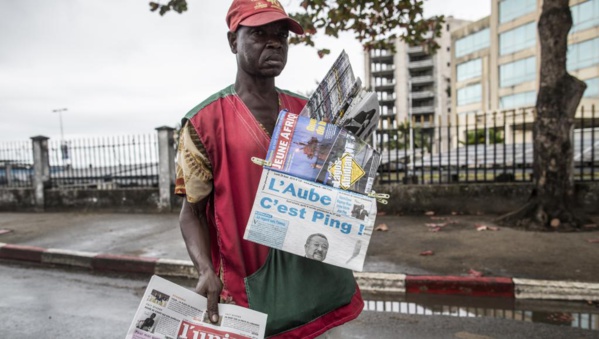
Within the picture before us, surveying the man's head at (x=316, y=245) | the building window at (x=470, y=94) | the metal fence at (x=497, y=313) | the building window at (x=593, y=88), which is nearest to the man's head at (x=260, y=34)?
the man's head at (x=316, y=245)

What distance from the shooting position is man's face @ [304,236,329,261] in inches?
56.3

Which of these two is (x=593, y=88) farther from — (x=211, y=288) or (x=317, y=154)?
(x=211, y=288)

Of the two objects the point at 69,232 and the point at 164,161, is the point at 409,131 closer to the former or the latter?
the point at 164,161

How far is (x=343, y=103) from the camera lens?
154 centimetres

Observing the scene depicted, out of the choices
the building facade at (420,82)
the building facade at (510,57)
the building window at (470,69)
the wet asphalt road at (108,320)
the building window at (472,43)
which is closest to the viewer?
the wet asphalt road at (108,320)


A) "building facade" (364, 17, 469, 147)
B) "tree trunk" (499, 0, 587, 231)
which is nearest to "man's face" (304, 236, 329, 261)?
"tree trunk" (499, 0, 587, 231)

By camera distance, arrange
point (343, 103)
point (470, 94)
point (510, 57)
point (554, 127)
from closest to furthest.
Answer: point (343, 103) < point (554, 127) < point (510, 57) < point (470, 94)

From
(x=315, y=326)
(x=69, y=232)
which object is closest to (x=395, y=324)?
(x=315, y=326)

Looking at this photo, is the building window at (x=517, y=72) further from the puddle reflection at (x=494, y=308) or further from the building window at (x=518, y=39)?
the puddle reflection at (x=494, y=308)

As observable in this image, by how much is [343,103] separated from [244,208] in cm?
49

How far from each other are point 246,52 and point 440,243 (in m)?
5.36

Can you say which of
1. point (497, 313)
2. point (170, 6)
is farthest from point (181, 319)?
point (170, 6)

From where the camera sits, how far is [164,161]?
1052 centimetres

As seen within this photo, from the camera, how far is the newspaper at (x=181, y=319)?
1478mm
